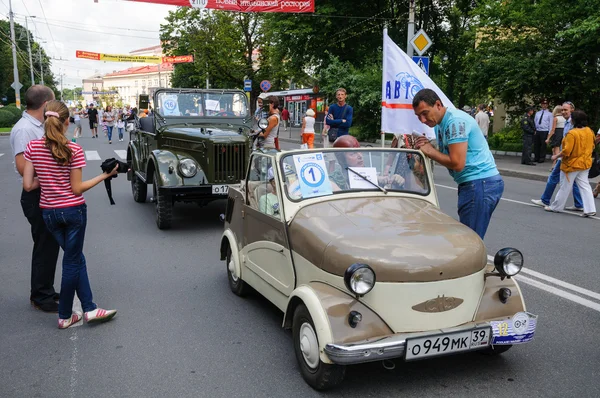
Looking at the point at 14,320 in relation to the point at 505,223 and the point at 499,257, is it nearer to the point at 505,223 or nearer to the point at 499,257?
the point at 499,257


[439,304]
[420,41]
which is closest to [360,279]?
[439,304]

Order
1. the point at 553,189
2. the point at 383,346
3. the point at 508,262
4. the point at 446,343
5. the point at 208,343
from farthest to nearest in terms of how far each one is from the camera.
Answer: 1. the point at 553,189
2. the point at 208,343
3. the point at 508,262
4. the point at 446,343
5. the point at 383,346

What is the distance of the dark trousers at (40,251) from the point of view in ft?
15.3

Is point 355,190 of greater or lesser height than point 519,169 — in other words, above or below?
above

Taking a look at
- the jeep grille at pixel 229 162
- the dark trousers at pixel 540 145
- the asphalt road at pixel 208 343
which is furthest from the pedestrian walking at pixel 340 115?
the dark trousers at pixel 540 145

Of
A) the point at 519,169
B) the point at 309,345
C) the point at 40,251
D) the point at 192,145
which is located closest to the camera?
the point at 309,345

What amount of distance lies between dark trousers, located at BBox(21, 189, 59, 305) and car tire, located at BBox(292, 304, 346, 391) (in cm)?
246

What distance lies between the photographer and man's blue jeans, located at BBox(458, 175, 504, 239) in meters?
4.36

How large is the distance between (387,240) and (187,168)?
5.12m

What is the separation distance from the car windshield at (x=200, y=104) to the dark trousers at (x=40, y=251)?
493 centimetres

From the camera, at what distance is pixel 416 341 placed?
3.11m

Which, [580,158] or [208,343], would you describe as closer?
[208,343]

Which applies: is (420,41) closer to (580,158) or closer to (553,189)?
(553,189)

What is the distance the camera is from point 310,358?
3.42m
